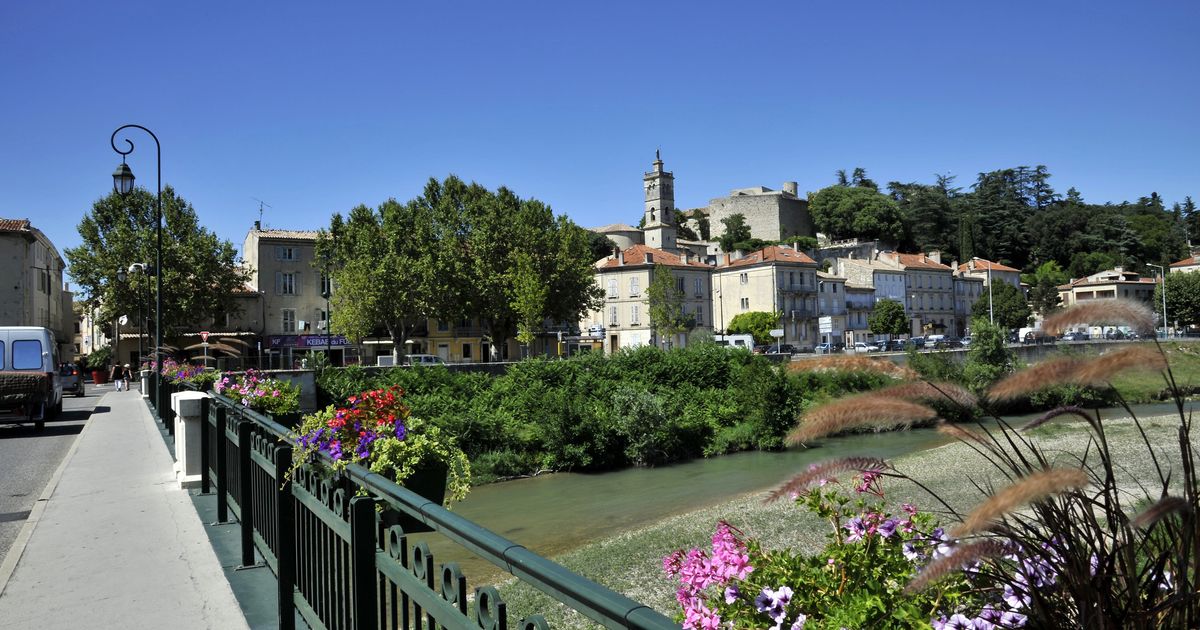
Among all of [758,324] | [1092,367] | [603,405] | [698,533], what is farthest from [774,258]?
[1092,367]

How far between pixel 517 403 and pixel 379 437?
2806cm

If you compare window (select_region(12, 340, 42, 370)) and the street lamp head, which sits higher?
the street lamp head

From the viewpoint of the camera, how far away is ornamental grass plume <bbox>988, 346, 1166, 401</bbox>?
187cm

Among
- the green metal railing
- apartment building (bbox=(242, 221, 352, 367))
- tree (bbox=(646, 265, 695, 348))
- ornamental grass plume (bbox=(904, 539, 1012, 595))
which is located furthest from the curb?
tree (bbox=(646, 265, 695, 348))

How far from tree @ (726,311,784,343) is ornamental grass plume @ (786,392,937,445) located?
6375 cm

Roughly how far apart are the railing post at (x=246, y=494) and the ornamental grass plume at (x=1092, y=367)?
15.5ft

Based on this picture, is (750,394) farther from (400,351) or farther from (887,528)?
(887,528)

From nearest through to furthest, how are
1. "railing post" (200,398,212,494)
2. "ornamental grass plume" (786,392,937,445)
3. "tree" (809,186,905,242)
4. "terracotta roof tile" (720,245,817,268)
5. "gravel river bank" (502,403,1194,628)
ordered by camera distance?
"ornamental grass plume" (786,392,937,445), "railing post" (200,398,212,494), "gravel river bank" (502,403,1194,628), "terracotta roof tile" (720,245,817,268), "tree" (809,186,905,242)

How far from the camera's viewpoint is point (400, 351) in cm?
4966

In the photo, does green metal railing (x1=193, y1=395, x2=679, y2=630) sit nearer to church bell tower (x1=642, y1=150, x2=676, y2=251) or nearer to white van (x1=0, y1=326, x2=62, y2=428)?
white van (x1=0, y1=326, x2=62, y2=428)

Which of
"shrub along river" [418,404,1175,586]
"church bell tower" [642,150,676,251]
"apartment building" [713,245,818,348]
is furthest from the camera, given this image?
"church bell tower" [642,150,676,251]

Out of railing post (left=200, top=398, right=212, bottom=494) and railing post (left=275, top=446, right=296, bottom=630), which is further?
railing post (left=200, top=398, right=212, bottom=494)

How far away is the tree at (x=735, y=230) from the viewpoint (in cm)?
10288

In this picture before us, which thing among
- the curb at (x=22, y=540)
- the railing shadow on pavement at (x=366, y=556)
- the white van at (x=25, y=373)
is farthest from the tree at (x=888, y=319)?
the railing shadow on pavement at (x=366, y=556)
